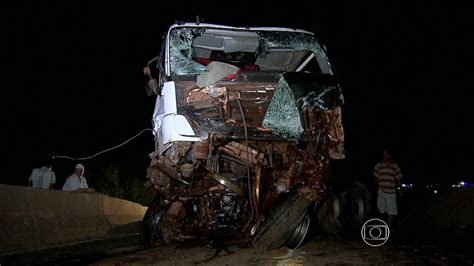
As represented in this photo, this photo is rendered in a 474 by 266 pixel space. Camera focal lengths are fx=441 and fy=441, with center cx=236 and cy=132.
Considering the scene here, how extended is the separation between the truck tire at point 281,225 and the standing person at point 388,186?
4169 millimetres

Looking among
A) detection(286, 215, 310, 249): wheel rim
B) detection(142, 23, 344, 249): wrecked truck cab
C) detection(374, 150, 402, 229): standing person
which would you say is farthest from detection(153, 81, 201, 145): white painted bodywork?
detection(374, 150, 402, 229): standing person

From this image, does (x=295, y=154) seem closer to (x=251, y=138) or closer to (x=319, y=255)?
(x=251, y=138)

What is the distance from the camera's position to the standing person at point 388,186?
9.09 m

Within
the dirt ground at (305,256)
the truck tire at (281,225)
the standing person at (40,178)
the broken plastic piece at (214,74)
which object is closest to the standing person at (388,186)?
the dirt ground at (305,256)

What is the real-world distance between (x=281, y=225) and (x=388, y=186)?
4.50 metres

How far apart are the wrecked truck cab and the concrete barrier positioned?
184 centimetres

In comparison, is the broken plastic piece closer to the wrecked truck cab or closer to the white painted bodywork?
the wrecked truck cab

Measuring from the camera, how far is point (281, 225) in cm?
550

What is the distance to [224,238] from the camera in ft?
18.9

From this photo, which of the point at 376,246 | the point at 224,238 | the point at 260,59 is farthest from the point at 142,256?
the point at 260,59

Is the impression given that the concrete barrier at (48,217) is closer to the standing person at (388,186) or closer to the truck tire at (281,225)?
the truck tire at (281,225)

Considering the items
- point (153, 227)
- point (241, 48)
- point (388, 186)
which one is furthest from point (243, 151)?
point (388, 186)

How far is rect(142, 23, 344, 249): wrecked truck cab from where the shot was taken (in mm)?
5715

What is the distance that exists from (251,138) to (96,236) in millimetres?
4205
